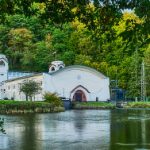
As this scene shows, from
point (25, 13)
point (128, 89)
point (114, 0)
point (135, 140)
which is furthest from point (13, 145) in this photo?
point (128, 89)

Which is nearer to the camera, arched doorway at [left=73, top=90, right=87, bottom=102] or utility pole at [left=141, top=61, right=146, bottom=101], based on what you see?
arched doorway at [left=73, top=90, right=87, bottom=102]

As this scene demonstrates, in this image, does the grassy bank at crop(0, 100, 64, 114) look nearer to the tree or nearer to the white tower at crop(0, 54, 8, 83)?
the tree

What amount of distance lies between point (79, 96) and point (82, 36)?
13.5 metres

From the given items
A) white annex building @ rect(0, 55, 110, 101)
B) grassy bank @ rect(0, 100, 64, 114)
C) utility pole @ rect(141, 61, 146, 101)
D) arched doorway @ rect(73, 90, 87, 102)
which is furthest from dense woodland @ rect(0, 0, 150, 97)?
grassy bank @ rect(0, 100, 64, 114)

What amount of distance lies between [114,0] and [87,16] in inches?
32.2

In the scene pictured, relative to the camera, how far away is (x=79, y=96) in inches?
2889

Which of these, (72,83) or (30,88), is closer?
(30,88)

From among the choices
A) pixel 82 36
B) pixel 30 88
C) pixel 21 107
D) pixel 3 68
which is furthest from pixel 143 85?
pixel 21 107

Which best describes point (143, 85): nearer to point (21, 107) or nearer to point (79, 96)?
point (79, 96)

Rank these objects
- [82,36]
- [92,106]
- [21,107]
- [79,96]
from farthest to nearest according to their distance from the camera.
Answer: [82,36] → [79,96] → [92,106] → [21,107]

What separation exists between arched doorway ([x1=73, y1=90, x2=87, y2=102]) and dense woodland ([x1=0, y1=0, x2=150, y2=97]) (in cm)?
668

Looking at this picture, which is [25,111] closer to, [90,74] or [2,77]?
[90,74]

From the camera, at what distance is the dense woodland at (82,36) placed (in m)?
5.48

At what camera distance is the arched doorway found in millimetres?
72750
